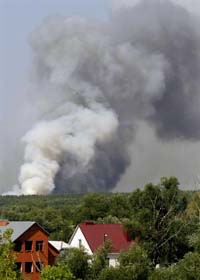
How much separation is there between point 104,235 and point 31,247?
5584mm

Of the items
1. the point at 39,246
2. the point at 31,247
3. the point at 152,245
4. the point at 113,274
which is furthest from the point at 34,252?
the point at 113,274

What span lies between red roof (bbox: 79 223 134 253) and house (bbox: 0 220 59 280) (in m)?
2.79

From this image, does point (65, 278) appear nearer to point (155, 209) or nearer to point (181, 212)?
point (155, 209)

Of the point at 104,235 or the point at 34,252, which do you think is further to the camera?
the point at 104,235

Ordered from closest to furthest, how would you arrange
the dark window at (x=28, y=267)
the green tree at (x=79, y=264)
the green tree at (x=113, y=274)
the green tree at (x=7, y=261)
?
the green tree at (x=7, y=261) < the green tree at (x=113, y=274) < the green tree at (x=79, y=264) < the dark window at (x=28, y=267)

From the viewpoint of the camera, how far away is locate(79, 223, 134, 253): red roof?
52.7m

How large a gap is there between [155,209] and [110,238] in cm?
563

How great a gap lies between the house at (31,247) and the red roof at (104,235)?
2.79m

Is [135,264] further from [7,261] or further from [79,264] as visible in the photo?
[7,261]

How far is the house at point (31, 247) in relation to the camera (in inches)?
2021

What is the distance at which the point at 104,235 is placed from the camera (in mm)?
53562

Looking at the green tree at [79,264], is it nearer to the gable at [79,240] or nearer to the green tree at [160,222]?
the green tree at [160,222]

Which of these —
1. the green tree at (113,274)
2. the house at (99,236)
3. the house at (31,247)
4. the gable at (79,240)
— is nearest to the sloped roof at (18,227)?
the house at (31,247)

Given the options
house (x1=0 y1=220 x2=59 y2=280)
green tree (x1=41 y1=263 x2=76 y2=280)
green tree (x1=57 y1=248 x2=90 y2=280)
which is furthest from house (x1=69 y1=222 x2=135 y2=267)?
green tree (x1=41 y1=263 x2=76 y2=280)
